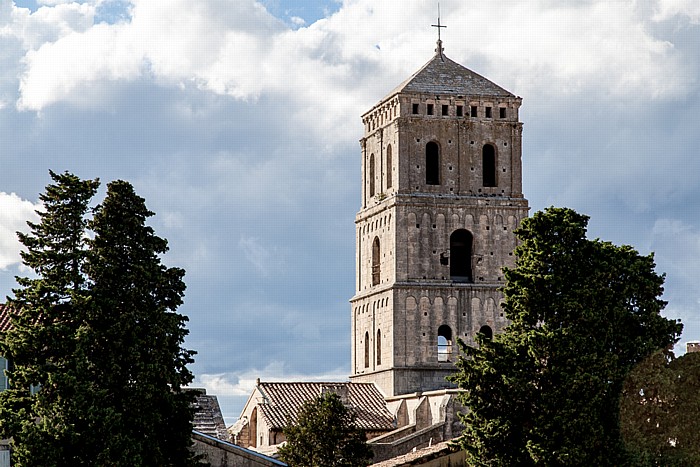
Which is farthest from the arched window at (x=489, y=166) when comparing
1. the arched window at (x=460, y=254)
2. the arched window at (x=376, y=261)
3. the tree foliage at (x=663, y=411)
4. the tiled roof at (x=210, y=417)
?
the tree foliage at (x=663, y=411)

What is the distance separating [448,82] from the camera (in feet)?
250

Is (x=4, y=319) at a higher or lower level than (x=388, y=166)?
lower

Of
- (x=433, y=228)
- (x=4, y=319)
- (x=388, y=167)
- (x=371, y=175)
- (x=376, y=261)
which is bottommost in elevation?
(x=4, y=319)

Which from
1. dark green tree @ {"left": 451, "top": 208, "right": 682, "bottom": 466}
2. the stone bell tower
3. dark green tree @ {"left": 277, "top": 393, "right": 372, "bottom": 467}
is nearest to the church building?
the stone bell tower

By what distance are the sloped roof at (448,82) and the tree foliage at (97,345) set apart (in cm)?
3392

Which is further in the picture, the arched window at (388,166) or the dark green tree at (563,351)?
the arched window at (388,166)

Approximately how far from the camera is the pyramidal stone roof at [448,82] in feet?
248

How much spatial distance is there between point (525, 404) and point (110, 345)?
11159mm

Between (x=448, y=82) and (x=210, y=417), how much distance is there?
70.9 ft

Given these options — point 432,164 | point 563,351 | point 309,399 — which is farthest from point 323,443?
point 432,164

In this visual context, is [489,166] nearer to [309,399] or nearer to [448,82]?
[448,82]

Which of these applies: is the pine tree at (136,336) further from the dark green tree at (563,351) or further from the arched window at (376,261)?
the arched window at (376,261)

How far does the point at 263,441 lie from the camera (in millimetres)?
69625

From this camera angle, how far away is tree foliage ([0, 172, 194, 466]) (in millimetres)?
40594
